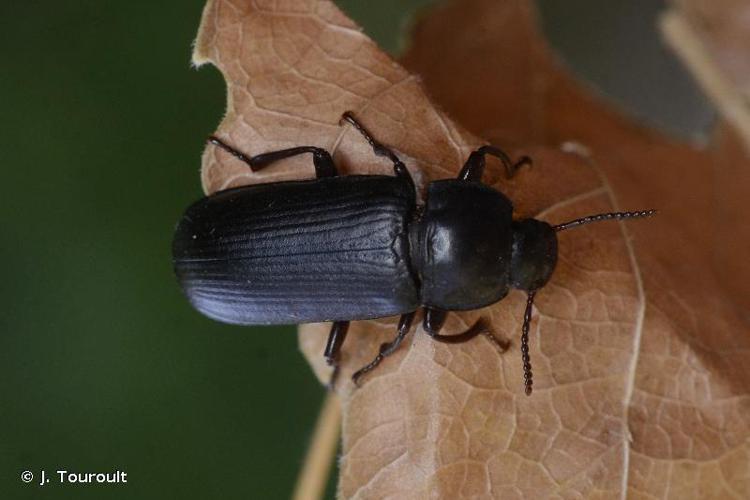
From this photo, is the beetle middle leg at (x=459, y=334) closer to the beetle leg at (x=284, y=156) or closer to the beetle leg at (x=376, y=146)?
the beetle leg at (x=376, y=146)

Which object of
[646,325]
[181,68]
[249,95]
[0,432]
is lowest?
[0,432]

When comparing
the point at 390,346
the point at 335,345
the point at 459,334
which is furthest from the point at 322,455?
the point at 459,334

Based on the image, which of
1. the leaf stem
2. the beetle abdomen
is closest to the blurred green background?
the leaf stem

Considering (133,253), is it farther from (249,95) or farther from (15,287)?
(249,95)

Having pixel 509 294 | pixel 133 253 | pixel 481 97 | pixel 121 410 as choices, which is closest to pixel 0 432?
pixel 121 410

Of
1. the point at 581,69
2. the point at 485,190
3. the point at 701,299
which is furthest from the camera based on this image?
the point at 581,69

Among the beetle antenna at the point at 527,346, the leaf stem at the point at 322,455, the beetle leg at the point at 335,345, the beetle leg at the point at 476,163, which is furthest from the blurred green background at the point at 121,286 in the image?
the beetle antenna at the point at 527,346

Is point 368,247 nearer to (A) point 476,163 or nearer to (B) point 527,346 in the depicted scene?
(A) point 476,163
